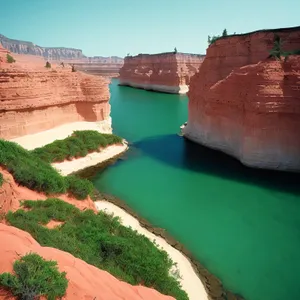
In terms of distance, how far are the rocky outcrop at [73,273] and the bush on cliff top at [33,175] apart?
15.2ft

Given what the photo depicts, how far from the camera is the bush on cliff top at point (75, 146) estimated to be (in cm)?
1745

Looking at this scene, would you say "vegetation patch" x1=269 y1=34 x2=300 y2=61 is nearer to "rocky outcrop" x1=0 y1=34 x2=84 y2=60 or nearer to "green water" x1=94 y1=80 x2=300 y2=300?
"green water" x1=94 y1=80 x2=300 y2=300

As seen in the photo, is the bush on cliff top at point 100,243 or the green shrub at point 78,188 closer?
the bush on cliff top at point 100,243

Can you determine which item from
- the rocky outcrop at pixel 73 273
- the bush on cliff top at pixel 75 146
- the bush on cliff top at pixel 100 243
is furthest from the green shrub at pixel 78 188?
the bush on cliff top at pixel 75 146

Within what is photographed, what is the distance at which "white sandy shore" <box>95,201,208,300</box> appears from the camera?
329 inches

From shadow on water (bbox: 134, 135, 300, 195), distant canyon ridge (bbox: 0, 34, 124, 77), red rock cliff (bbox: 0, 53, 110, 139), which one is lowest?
shadow on water (bbox: 134, 135, 300, 195)

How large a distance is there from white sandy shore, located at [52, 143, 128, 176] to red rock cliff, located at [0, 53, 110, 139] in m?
3.52

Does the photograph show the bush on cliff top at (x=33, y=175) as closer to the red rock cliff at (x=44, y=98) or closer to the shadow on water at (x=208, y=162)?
the red rock cliff at (x=44, y=98)

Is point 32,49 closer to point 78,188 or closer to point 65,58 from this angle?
point 65,58

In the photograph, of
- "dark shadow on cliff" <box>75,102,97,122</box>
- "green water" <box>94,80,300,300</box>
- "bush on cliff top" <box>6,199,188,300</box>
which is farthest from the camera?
"dark shadow on cliff" <box>75,102,97,122</box>

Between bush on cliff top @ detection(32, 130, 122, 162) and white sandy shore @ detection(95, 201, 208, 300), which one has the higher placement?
bush on cliff top @ detection(32, 130, 122, 162)

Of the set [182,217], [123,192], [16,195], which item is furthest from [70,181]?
[182,217]

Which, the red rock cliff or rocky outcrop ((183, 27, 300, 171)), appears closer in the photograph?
rocky outcrop ((183, 27, 300, 171))

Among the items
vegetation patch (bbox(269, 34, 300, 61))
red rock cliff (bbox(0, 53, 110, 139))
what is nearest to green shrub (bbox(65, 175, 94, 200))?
red rock cliff (bbox(0, 53, 110, 139))
